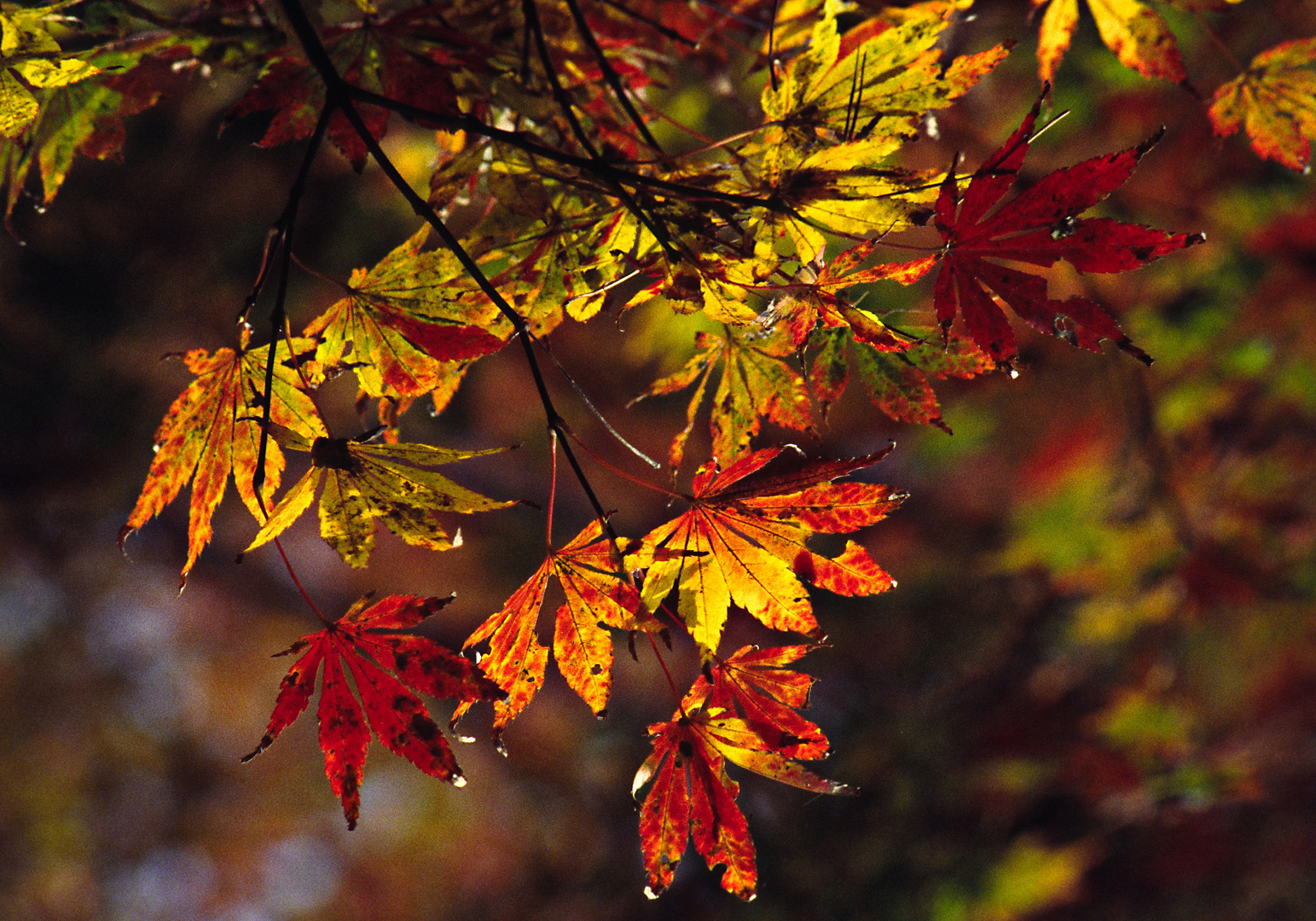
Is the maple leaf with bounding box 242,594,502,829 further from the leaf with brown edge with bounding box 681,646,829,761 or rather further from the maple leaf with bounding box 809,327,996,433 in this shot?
the maple leaf with bounding box 809,327,996,433

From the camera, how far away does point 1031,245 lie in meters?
0.47

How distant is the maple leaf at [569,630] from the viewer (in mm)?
539

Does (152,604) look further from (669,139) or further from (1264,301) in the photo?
(1264,301)

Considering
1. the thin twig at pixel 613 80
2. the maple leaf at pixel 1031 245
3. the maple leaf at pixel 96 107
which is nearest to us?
the maple leaf at pixel 1031 245

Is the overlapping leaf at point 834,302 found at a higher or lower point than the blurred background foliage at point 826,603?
higher

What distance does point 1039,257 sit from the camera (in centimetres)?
47

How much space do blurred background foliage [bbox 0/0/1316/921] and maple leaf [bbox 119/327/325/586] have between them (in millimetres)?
815

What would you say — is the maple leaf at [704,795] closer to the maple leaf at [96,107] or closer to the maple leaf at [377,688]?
the maple leaf at [377,688]

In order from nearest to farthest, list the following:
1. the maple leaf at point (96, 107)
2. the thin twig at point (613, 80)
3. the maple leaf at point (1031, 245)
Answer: the maple leaf at point (1031, 245), the thin twig at point (613, 80), the maple leaf at point (96, 107)

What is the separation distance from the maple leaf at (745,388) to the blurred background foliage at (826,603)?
68 centimetres

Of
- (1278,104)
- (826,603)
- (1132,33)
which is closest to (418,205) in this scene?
(1132,33)

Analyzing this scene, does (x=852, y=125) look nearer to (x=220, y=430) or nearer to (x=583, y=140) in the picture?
(x=583, y=140)

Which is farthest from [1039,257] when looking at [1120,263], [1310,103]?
[1310,103]

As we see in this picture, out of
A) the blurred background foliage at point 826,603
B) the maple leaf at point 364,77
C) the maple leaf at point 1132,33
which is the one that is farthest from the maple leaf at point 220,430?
the blurred background foliage at point 826,603
